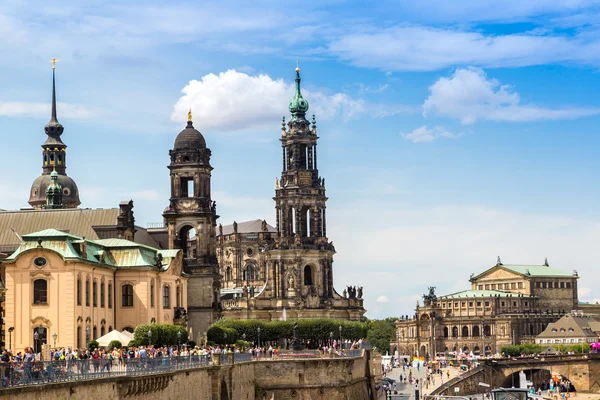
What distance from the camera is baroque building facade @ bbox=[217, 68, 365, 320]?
144m

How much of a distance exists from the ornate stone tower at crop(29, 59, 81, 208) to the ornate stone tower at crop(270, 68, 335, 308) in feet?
86.8

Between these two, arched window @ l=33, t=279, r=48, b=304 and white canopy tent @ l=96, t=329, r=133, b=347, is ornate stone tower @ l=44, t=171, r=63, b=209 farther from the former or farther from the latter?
white canopy tent @ l=96, t=329, r=133, b=347

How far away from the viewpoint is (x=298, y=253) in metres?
144

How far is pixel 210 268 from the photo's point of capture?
100 m

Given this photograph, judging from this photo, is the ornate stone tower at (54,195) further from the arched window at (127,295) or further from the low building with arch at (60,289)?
the low building with arch at (60,289)

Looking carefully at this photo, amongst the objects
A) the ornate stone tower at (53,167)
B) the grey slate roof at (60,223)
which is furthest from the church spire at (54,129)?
the grey slate roof at (60,223)

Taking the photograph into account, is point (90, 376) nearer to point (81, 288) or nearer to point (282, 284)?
point (81, 288)

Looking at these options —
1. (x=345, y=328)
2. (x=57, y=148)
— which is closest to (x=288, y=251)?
(x=345, y=328)

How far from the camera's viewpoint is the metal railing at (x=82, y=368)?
37375 mm

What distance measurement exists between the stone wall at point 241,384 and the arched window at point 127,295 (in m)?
9.55

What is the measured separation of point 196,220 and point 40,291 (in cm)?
3141

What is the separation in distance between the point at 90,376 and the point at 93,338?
100.0 feet

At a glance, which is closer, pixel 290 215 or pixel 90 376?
pixel 90 376

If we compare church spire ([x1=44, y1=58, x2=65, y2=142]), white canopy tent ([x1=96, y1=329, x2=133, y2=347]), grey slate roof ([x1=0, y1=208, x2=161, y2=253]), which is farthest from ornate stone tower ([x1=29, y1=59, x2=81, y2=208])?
white canopy tent ([x1=96, y1=329, x2=133, y2=347])
